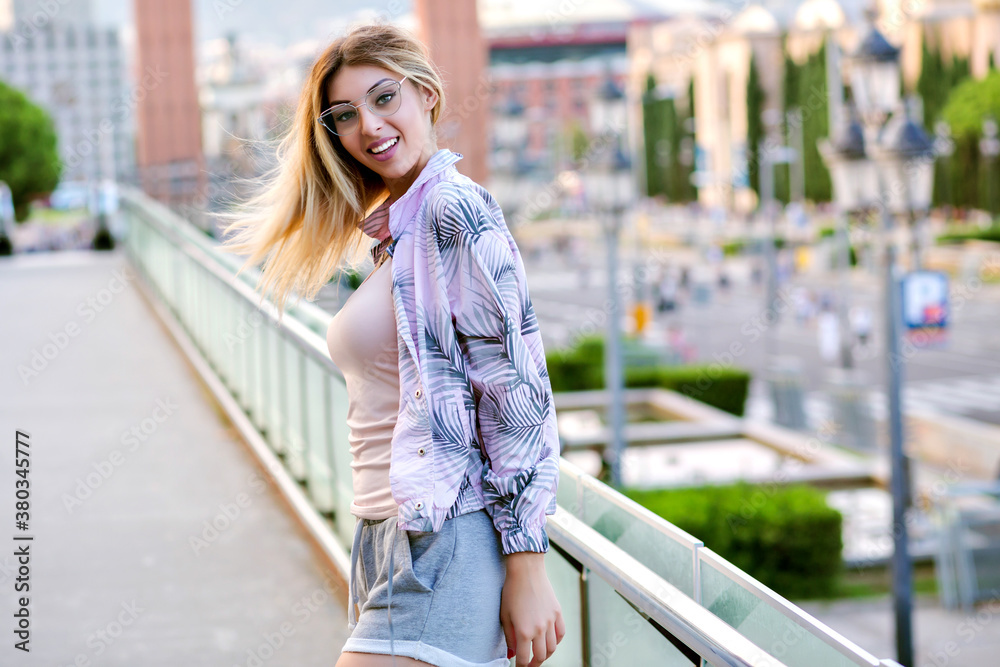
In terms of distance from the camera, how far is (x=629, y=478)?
1409 cm

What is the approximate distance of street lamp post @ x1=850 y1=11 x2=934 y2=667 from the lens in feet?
25.1

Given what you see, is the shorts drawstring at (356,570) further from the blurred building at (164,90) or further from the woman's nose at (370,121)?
the blurred building at (164,90)

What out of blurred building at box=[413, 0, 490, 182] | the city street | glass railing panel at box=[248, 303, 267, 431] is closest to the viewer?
glass railing panel at box=[248, 303, 267, 431]

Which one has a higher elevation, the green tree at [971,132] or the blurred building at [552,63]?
the blurred building at [552,63]

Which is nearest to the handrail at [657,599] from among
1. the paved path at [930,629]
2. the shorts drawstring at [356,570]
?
the shorts drawstring at [356,570]

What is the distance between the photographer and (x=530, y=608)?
5.46ft

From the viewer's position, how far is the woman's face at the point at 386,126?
5.95ft

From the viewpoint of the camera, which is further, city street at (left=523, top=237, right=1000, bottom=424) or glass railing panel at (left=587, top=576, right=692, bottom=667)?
city street at (left=523, top=237, right=1000, bottom=424)

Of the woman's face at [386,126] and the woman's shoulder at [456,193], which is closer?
the woman's shoulder at [456,193]

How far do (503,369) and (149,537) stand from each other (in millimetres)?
3314

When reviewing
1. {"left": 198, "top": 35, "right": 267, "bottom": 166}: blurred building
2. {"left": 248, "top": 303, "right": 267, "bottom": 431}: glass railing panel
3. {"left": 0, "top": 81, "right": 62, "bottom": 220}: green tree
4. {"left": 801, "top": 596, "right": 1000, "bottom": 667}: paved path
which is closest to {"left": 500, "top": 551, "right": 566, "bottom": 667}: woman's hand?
{"left": 248, "top": 303, "right": 267, "bottom": 431}: glass railing panel

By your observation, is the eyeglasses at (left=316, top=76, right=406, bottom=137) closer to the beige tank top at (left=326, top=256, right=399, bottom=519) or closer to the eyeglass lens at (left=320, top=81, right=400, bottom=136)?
the eyeglass lens at (left=320, top=81, right=400, bottom=136)

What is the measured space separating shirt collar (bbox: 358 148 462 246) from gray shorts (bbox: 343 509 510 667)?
496 mm

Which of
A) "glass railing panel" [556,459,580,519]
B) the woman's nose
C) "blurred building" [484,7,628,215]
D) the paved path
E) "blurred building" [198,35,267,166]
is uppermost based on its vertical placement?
"blurred building" [484,7,628,215]
